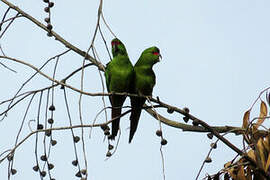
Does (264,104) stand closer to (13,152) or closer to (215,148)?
(215,148)

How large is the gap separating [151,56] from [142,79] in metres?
0.20

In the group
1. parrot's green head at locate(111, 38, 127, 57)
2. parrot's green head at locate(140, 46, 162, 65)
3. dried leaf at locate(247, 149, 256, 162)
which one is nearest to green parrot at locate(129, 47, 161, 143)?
parrot's green head at locate(140, 46, 162, 65)

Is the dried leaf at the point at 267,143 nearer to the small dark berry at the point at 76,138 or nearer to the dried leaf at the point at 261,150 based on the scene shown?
the dried leaf at the point at 261,150

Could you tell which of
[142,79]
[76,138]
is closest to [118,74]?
[142,79]

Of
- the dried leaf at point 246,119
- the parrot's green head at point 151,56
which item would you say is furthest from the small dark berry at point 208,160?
the parrot's green head at point 151,56

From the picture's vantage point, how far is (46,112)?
355 cm

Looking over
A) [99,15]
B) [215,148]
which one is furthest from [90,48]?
[215,148]

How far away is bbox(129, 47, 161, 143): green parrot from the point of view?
161 inches

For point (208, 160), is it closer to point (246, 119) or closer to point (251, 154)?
point (251, 154)

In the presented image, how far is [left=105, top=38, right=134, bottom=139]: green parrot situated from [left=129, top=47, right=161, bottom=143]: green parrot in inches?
2.6

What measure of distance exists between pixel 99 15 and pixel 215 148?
45.5 inches

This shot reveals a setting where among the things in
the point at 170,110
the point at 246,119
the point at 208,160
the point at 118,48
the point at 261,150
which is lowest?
the point at 208,160

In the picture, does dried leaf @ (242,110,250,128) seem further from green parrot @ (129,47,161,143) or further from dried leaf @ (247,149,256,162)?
green parrot @ (129,47,161,143)

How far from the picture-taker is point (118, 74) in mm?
4117
